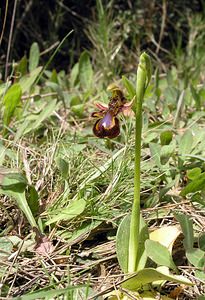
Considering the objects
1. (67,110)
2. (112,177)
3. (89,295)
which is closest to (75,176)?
(112,177)

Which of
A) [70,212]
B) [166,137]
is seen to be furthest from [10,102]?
[70,212]

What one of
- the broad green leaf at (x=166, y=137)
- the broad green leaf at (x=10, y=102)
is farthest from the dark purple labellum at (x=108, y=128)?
the broad green leaf at (x=10, y=102)

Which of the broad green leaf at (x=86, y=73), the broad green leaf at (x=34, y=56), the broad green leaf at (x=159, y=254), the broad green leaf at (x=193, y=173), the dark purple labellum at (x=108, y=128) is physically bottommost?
the broad green leaf at (x=86, y=73)

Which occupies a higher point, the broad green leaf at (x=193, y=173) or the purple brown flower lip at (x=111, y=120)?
the purple brown flower lip at (x=111, y=120)

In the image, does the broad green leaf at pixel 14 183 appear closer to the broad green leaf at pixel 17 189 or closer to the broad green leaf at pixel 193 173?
the broad green leaf at pixel 17 189

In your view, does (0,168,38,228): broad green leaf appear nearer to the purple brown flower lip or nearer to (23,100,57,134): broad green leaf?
the purple brown flower lip

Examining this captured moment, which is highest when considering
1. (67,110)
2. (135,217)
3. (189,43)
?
(135,217)

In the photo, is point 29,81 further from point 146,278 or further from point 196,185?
point 146,278

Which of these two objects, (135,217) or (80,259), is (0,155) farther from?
(135,217)
